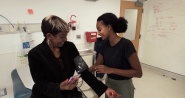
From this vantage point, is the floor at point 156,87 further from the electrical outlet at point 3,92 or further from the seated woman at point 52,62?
the seated woman at point 52,62

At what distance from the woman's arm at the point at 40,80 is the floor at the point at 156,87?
146 cm

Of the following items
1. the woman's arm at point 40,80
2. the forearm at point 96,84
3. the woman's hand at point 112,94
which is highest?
the woman's arm at point 40,80

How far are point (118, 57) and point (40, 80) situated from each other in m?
0.66

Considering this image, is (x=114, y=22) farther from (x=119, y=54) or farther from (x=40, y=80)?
(x=40, y=80)

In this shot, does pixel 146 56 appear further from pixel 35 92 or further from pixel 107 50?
pixel 35 92

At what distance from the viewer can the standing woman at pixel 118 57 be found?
1029 mm

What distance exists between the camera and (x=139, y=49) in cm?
392

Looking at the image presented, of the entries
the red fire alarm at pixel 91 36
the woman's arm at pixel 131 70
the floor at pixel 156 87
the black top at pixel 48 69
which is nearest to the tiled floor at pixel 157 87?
the floor at pixel 156 87

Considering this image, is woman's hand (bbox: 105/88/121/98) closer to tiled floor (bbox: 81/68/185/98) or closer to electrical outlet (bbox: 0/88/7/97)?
tiled floor (bbox: 81/68/185/98)

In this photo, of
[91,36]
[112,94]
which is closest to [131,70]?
[112,94]

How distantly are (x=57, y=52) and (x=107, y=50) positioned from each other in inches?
18.7

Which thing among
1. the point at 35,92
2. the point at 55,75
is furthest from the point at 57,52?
the point at 35,92

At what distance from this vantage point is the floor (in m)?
2.37

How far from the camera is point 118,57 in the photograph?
3.51 ft
